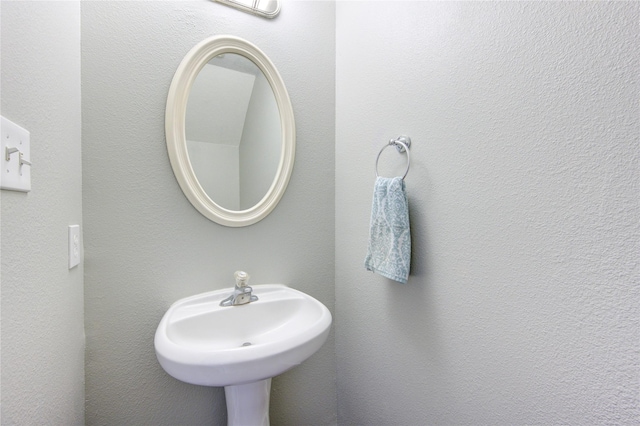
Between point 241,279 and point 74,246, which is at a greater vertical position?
point 74,246

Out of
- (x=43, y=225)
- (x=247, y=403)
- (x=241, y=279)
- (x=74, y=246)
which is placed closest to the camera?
(x=43, y=225)

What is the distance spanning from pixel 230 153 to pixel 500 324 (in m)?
1.09

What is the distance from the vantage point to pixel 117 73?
3.04 ft

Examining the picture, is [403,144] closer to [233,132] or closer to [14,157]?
[233,132]

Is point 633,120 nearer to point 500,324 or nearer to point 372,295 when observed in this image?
point 500,324

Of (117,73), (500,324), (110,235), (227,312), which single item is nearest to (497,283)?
(500,324)

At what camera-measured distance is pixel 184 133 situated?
102 centimetres

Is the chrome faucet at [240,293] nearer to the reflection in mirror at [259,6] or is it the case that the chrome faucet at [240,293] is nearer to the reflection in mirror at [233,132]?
the reflection in mirror at [233,132]

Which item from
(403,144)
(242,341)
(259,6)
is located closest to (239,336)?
(242,341)

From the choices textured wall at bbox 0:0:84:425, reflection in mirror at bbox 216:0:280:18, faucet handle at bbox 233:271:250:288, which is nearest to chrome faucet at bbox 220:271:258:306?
faucet handle at bbox 233:271:250:288

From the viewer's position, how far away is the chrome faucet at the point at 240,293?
103 centimetres

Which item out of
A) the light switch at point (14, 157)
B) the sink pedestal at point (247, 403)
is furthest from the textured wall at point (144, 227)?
the light switch at point (14, 157)

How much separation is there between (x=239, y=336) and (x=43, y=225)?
681 mm

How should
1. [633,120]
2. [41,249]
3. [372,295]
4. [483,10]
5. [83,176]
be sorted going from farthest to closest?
[372,295] → [83,176] → [483,10] → [41,249] → [633,120]
